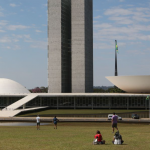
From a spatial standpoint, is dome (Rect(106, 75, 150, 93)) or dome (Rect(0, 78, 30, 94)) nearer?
dome (Rect(106, 75, 150, 93))

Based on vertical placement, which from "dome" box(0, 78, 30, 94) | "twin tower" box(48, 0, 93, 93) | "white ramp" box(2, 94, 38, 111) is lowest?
"white ramp" box(2, 94, 38, 111)

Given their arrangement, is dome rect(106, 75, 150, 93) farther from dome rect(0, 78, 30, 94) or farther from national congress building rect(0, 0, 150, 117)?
dome rect(0, 78, 30, 94)

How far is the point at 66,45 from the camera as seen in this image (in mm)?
99562

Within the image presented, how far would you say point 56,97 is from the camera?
8350 centimetres

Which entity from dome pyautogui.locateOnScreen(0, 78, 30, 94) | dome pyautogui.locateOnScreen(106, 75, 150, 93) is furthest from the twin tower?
dome pyautogui.locateOnScreen(106, 75, 150, 93)

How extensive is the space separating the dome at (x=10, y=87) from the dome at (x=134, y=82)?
25.8 metres

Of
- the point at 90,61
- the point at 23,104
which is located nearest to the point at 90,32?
the point at 90,61

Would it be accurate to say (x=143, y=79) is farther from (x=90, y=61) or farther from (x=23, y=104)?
(x=90, y=61)

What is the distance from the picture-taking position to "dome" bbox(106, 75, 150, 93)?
74.4m

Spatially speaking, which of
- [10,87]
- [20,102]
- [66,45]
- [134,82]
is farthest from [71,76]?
[20,102]

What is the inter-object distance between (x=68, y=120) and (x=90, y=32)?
61.3 metres

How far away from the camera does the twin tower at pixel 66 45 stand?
308 ft

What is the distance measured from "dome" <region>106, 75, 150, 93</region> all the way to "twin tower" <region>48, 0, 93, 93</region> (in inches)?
798

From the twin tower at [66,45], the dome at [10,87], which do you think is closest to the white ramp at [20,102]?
the dome at [10,87]
